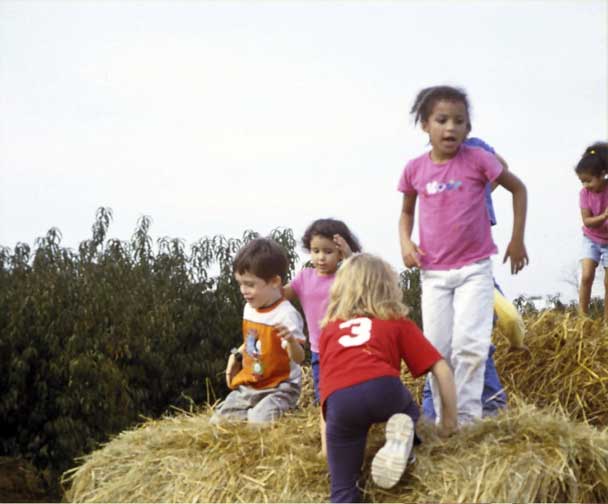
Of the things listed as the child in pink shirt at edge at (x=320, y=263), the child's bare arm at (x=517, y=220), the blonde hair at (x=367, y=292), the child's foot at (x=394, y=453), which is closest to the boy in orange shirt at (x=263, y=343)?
the child in pink shirt at edge at (x=320, y=263)

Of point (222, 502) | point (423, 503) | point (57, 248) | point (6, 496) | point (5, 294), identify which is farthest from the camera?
point (57, 248)

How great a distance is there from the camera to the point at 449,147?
5023mm

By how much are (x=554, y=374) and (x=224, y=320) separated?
3234mm

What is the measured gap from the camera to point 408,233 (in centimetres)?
534

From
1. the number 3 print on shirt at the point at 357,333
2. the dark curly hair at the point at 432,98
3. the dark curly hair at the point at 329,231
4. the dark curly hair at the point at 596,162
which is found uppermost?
the dark curly hair at the point at 432,98

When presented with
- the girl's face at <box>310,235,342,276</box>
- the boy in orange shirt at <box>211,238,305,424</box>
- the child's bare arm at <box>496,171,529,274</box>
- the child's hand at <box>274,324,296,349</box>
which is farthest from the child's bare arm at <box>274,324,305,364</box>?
the child's bare arm at <box>496,171,529,274</box>

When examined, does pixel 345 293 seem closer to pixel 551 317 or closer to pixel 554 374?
pixel 554 374

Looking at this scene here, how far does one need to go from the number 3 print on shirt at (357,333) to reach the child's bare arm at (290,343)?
602 mm

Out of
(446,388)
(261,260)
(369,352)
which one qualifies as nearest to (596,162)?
(261,260)

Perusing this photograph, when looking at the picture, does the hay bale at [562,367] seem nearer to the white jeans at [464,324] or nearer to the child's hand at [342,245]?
the white jeans at [464,324]

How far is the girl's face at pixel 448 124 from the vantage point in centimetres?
498

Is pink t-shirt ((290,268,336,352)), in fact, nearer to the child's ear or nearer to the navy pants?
the child's ear

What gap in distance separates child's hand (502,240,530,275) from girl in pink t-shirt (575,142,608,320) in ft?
9.34

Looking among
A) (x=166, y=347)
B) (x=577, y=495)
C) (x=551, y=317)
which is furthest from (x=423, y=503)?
(x=166, y=347)
